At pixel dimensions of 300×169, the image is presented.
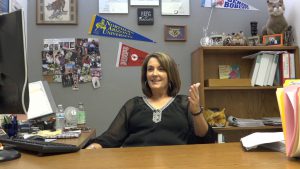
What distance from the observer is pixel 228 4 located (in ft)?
9.70

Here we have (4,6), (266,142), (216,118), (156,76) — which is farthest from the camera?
(216,118)

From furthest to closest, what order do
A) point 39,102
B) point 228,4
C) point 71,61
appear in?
point 228,4
point 71,61
point 39,102

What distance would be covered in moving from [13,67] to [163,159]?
23.3 inches

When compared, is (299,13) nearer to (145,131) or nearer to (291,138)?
(145,131)

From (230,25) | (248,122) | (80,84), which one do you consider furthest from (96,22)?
(248,122)

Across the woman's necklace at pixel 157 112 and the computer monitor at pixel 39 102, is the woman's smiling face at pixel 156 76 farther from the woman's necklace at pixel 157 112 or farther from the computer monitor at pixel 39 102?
the computer monitor at pixel 39 102

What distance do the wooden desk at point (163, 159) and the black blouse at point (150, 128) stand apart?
622 mm

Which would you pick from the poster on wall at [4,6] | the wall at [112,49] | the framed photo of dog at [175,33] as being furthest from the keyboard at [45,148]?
the framed photo of dog at [175,33]

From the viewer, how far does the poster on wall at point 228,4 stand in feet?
9.58

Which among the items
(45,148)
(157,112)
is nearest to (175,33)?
(157,112)

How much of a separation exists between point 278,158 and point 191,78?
6.39 ft

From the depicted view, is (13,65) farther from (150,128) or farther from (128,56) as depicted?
(128,56)

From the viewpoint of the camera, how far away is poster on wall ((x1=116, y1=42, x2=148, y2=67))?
283 centimetres

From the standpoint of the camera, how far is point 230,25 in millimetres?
2947
